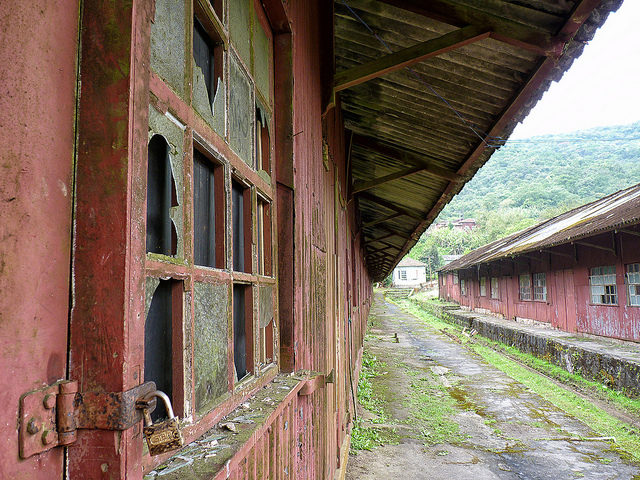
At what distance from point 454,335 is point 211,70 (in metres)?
19.9

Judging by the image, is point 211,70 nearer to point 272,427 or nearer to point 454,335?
point 272,427

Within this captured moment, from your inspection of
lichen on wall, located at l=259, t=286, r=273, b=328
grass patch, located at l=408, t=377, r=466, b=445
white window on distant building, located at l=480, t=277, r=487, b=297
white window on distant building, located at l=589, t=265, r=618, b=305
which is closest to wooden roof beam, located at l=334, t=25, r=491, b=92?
lichen on wall, located at l=259, t=286, r=273, b=328

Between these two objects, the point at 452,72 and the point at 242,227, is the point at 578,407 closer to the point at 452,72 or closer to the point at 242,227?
the point at 452,72

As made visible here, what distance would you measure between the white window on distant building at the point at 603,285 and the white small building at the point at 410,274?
58.4 m

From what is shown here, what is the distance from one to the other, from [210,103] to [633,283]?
43.4ft

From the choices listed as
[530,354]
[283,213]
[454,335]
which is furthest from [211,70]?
[454,335]

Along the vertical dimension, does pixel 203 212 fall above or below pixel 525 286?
above

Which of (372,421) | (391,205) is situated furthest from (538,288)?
(372,421)

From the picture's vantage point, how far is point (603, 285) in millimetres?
12422

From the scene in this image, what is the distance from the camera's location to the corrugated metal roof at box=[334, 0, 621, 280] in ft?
8.39

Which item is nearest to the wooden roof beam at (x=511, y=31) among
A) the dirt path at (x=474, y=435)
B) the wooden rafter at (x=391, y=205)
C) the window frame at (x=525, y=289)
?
the dirt path at (x=474, y=435)

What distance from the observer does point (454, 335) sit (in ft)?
63.8

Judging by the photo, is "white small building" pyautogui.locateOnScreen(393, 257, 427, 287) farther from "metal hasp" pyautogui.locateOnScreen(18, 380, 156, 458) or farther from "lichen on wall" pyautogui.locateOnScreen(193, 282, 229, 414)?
"metal hasp" pyautogui.locateOnScreen(18, 380, 156, 458)

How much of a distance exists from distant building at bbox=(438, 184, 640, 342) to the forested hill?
77.4 meters
